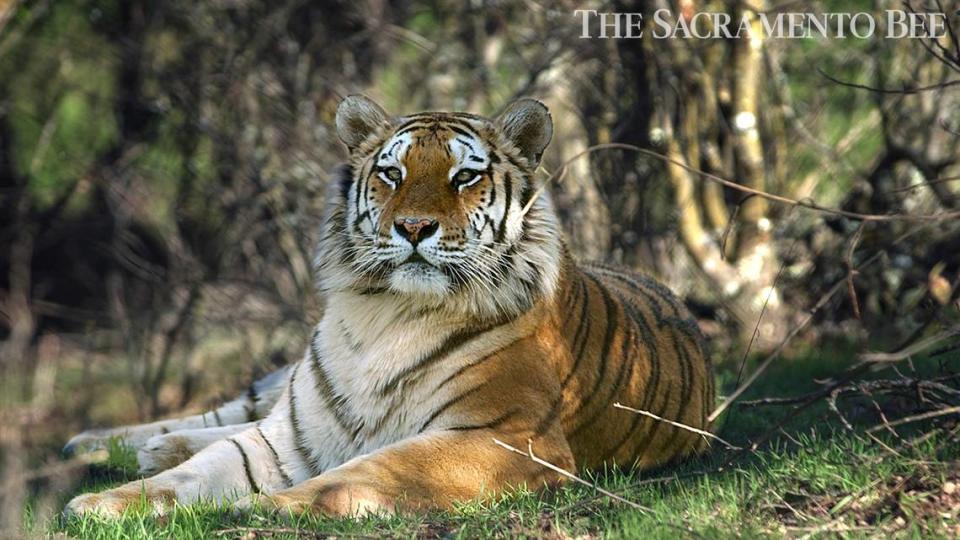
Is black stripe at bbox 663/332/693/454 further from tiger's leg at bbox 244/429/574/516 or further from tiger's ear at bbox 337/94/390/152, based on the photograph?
tiger's ear at bbox 337/94/390/152

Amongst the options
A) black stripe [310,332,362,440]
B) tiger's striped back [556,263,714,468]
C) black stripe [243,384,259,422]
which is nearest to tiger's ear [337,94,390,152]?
black stripe [310,332,362,440]

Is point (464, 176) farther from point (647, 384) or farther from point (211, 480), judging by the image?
point (211, 480)

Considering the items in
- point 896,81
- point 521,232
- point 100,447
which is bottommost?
point 100,447

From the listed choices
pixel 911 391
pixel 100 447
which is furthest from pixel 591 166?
pixel 911 391

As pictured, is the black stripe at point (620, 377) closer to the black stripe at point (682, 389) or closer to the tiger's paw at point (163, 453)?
the black stripe at point (682, 389)

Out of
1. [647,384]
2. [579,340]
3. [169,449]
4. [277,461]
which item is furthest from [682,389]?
[169,449]

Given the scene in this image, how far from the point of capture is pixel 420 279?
15.6 ft

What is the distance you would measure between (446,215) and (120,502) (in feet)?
5.05

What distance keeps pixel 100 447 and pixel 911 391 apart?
381cm

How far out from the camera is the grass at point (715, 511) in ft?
12.1

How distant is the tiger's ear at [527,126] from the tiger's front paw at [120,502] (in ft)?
6.30

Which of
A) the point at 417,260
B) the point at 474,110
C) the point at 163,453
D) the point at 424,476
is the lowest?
the point at 163,453

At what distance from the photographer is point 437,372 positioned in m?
4.75

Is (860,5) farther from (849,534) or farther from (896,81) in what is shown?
(849,534)
